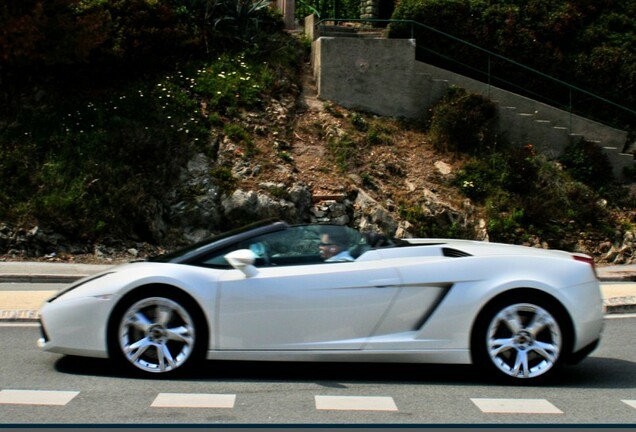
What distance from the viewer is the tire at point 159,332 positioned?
281 inches

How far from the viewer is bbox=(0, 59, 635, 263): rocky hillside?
17.8 m

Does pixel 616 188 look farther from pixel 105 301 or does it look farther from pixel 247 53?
pixel 105 301

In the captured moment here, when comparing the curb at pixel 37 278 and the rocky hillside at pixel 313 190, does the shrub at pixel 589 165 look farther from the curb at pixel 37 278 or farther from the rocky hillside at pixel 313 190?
Answer: the curb at pixel 37 278

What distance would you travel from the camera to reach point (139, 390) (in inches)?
270

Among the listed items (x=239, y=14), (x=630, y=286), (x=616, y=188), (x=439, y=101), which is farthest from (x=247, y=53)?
(x=630, y=286)

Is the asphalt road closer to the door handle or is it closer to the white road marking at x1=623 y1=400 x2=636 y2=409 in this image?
the white road marking at x1=623 y1=400 x2=636 y2=409

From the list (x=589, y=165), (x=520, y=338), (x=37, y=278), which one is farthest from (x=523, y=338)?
(x=589, y=165)

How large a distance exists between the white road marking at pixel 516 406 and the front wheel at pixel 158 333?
2188 mm

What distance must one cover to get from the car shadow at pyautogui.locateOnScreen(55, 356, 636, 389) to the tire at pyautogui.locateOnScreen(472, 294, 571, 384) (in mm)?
199

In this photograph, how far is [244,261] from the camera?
23.5 feet

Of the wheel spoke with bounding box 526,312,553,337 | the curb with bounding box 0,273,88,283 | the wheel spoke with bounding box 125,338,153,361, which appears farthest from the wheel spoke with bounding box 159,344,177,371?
the curb with bounding box 0,273,88,283

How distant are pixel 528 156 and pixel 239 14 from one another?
24.9 ft

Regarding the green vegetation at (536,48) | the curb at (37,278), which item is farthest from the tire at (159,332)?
the green vegetation at (536,48)

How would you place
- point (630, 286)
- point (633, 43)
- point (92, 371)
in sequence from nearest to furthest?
point (92, 371) < point (630, 286) < point (633, 43)
